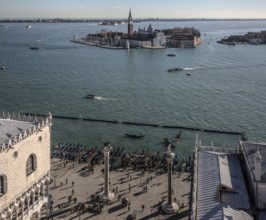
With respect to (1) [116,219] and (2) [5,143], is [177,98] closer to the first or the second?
(1) [116,219]

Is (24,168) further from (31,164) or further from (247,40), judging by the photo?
(247,40)

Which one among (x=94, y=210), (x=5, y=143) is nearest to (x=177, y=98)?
(x=94, y=210)

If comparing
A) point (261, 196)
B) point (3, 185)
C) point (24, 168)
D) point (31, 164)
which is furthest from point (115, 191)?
point (261, 196)

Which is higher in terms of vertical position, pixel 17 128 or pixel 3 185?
pixel 17 128

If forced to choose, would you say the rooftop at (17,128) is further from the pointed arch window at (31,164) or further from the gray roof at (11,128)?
the pointed arch window at (31,164)

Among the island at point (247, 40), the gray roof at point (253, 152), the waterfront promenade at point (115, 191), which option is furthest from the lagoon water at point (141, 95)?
the island at point (247, 40)

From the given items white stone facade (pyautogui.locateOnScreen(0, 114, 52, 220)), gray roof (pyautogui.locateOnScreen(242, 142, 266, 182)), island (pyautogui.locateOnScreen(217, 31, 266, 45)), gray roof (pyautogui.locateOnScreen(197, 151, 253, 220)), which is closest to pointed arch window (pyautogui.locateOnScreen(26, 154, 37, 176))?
white stone facade (pyautogui.locateOnScreen(0, 114, 52, 220))
